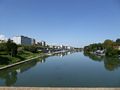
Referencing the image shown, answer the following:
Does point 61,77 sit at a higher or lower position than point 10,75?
lower

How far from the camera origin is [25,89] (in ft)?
43.8

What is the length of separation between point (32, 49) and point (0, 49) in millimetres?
26636

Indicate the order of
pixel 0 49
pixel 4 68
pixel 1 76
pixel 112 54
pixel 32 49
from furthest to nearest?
1. pixel 32 49
2. pixel 112 54
3. pixel 0 49
4. pixel 4 68
5. pixel 1 76

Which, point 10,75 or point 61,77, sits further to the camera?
point 10,75

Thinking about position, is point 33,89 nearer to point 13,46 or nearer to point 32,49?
point 13,46

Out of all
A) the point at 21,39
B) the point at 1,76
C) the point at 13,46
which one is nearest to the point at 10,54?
the point at 13,46

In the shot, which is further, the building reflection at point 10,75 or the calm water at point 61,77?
the building reflection at point 10,75

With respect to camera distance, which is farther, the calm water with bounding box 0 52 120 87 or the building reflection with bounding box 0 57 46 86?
the building reflection with bounding box 0 57 46 86

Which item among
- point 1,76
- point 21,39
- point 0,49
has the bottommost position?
point 1,76

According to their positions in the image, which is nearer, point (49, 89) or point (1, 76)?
point (49, 89)

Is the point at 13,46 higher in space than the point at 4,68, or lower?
higher

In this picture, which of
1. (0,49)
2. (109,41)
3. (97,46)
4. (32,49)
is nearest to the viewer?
(0,49)

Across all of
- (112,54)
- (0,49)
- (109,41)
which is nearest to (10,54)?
(0,49)

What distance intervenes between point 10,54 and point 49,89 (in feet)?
106
